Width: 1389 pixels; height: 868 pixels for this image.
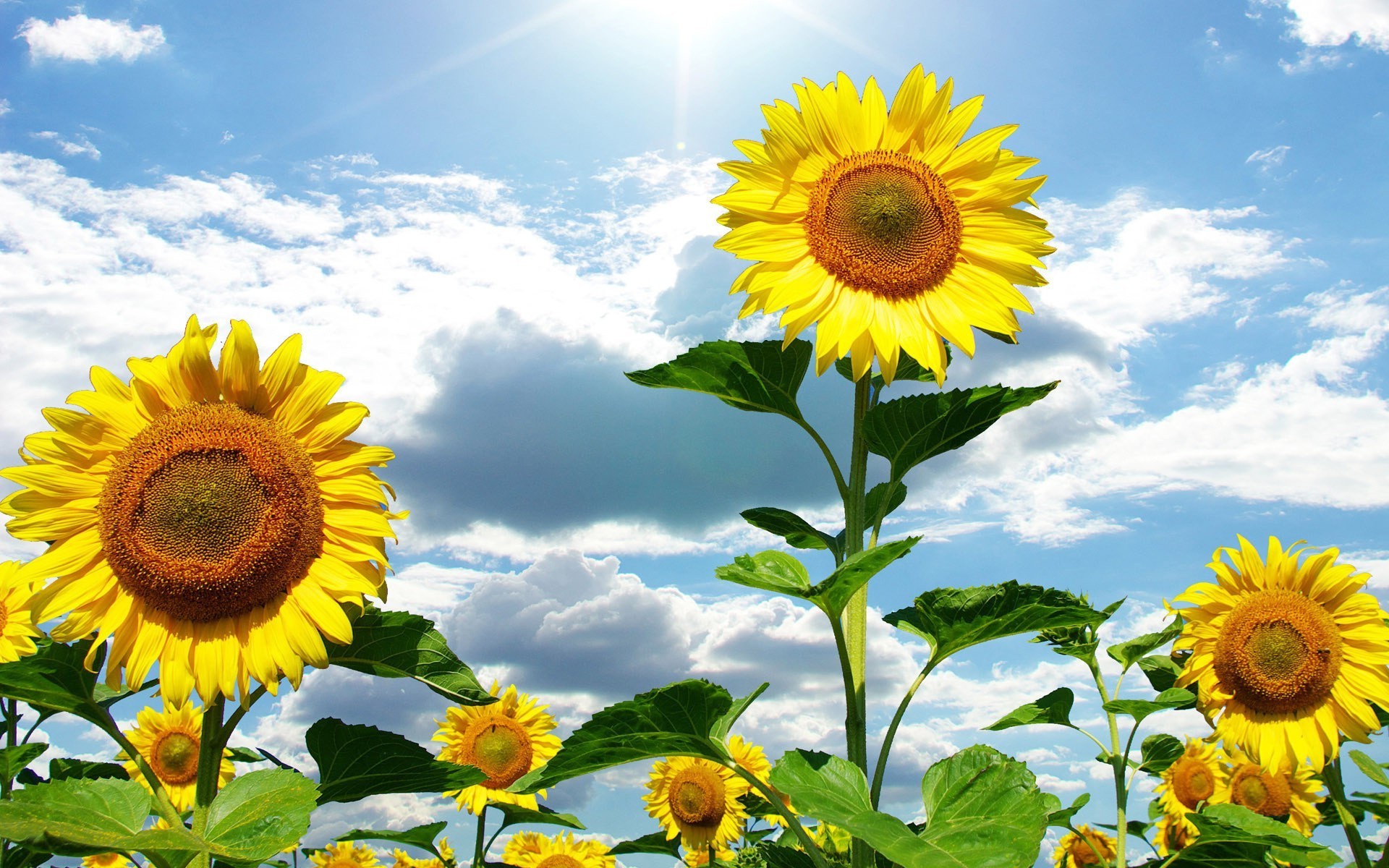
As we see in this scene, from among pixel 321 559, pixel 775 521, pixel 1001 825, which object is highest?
pixel 775 521

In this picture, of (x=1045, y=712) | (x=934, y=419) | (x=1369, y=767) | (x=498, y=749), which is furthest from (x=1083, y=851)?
(x=934, y=419)

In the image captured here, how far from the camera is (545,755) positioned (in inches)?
275

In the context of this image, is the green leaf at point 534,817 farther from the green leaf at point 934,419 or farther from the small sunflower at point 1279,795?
the small sunflower at point 1279,795

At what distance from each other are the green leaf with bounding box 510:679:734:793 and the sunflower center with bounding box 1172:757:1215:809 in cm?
658

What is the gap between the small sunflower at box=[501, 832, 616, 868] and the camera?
7211mm

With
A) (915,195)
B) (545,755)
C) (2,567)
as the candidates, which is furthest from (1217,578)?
(2,567)

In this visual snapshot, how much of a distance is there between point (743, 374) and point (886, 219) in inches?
31.8

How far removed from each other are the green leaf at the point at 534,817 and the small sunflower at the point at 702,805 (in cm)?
166

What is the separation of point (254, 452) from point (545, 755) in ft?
14.5

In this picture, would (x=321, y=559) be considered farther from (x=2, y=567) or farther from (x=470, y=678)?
(x=2, y=567)

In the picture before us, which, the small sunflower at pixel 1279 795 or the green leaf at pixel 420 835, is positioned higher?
the small sunflower at pixel 1279 795

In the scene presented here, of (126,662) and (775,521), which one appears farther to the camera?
(775,521)

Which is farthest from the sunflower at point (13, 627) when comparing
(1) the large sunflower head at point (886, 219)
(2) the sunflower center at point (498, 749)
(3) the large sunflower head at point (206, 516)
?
(1) the large sunflower head at point (886, 219)

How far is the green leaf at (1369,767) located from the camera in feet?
18.7
